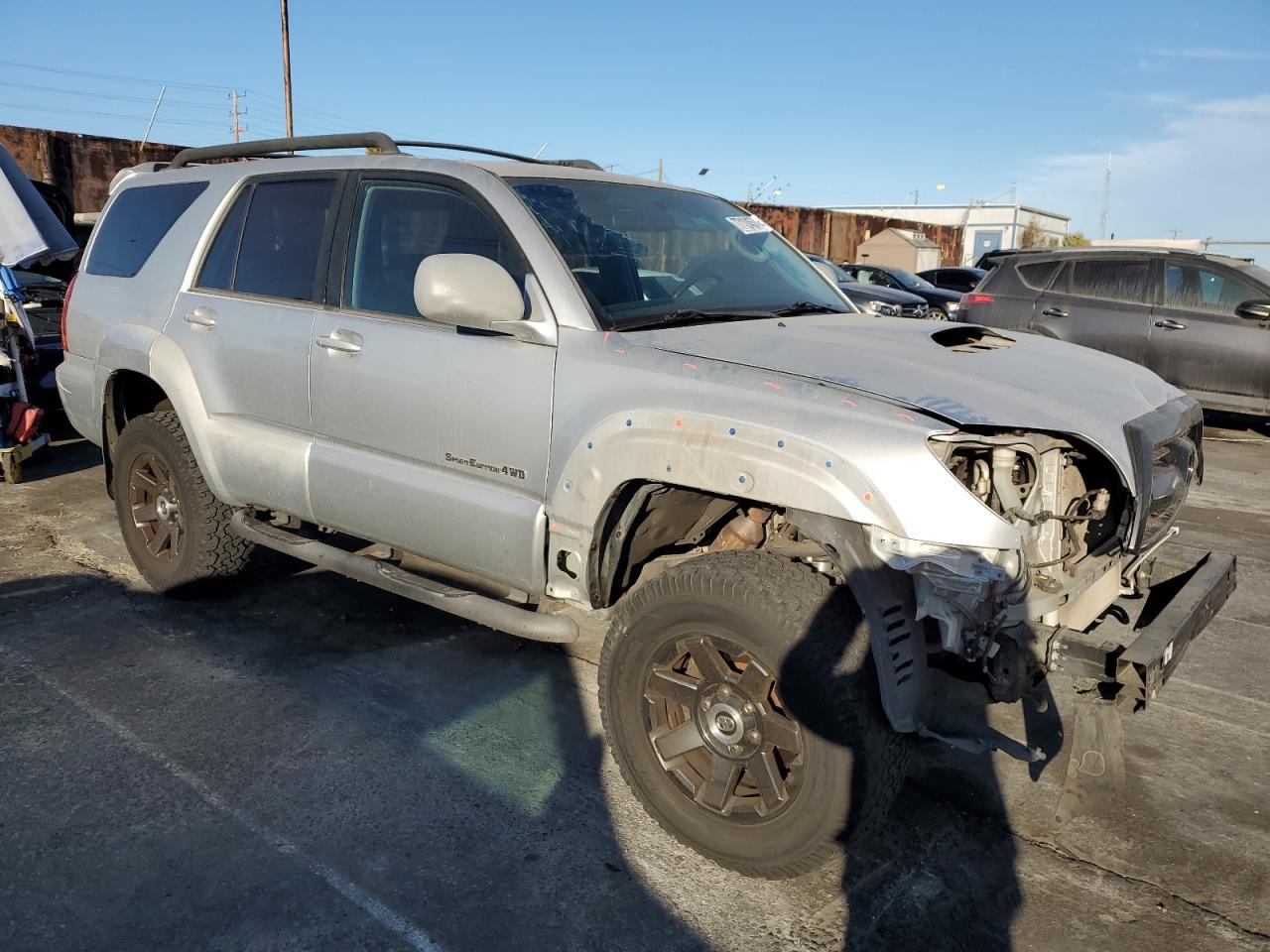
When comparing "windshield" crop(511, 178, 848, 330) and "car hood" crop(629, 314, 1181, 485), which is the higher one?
"windshield" crop(511, 178, 848, 330)

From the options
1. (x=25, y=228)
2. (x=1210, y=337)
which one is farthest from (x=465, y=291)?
(x=1210, y=337)

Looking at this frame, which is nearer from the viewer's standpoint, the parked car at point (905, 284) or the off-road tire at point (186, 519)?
the off-road tire at point (186, 519)

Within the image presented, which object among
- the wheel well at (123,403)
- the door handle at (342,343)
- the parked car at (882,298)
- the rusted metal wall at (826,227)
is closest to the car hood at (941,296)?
the parked car at (882,298)

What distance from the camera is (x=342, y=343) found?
3.68 meters

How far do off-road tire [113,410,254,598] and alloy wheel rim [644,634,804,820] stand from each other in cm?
247

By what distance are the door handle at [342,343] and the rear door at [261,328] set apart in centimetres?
14

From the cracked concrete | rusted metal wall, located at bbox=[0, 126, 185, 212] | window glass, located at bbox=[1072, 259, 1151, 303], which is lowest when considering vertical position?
the cracked concrete

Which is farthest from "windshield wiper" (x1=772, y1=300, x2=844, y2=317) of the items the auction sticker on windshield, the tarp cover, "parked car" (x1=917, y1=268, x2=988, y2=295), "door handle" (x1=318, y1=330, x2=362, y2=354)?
"parked car" (x1=917, y1=268, x2=988, y2=295)

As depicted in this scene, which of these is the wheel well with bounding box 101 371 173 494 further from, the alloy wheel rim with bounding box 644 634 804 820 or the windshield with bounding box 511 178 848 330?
the alloy wheel rim with bounding box 644 634 804 820

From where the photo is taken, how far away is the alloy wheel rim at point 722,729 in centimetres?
269

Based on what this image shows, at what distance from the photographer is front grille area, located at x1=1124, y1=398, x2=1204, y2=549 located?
269cm

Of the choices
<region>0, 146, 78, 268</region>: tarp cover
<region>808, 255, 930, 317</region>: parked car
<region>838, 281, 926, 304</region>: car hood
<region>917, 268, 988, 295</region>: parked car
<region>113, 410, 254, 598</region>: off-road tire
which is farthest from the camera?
<region>917, 268, 988, 295</region>: parked car

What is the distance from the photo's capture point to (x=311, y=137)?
4438 mm

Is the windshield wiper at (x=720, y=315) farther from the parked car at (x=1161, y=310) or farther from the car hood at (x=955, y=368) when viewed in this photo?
the parked car at (x=1161, y=310)
